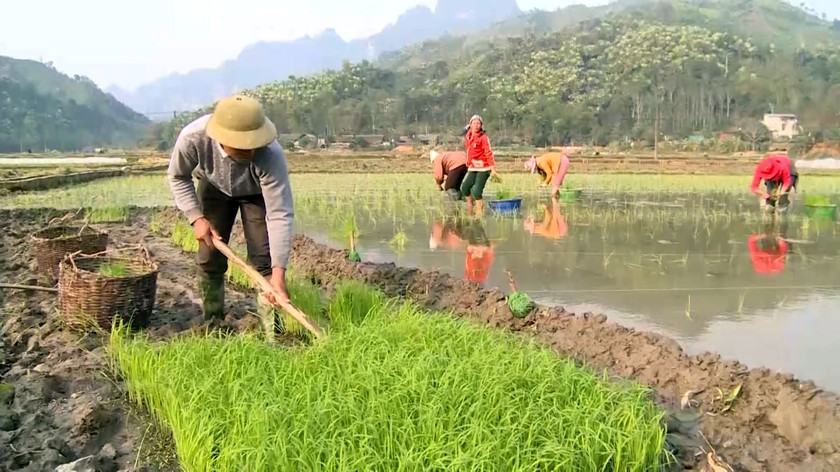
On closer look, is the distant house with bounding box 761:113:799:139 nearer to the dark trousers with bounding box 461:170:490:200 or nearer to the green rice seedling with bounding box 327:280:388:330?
the dark trousers with bounding box 461:170:490:200

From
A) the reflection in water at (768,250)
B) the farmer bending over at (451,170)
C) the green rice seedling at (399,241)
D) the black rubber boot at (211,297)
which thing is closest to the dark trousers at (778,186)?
the reflection in water at (768,250)

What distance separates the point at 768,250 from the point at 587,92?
58.9m

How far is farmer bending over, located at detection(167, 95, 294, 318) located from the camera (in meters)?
3.38

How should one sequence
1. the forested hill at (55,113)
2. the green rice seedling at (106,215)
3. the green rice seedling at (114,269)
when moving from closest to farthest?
the green rice seedling at (114,269) < the green rice seedling at (106,215) < the forested hill at (55,113)

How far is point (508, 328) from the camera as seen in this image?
3.87 m

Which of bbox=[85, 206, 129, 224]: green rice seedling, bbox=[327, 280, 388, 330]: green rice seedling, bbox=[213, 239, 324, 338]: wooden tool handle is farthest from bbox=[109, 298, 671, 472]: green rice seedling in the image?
bbox=[85, 206, 129, 224]: green rice seedling

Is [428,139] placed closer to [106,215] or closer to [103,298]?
[106,215]

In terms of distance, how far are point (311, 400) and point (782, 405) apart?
190 centimetres

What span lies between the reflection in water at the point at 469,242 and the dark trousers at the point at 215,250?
159 centimetres

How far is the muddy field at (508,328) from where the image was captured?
8.14 ft

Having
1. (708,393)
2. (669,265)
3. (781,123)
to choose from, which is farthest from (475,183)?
(781,123)

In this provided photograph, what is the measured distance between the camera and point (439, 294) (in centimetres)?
461

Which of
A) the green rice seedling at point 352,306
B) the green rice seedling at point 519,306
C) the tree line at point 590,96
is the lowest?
the green rice seedling at point 519,306

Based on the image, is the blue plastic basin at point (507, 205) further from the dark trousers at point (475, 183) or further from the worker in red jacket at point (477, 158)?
the dark trousers at point (475, 183)
